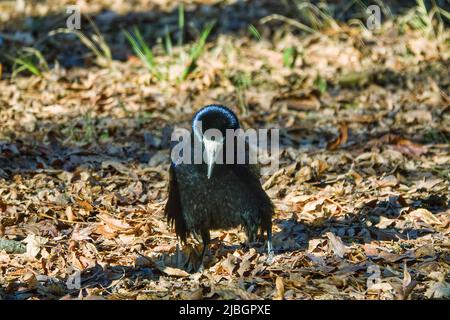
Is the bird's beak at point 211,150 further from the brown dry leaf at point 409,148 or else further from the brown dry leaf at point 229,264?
the brown dry leaf at point 409,148

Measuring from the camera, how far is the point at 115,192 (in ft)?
22.6

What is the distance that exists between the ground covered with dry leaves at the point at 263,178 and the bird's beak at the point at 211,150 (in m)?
0.69

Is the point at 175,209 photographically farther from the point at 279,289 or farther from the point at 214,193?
the point at 279,289

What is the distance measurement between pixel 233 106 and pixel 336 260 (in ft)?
12.4

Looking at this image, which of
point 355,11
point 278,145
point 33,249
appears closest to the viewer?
point 33,249

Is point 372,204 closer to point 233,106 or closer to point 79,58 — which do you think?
point 233,106

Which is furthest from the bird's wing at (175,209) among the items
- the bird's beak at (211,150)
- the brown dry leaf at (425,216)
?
the brown dry leaf at (425,216)

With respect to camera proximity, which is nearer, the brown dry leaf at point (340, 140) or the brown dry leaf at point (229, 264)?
the brown dry leaf at point (229, 264)

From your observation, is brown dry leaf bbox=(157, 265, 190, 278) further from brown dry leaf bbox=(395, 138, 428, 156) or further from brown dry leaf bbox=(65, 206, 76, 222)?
brown dry leaf bbox=(395, 138, 428, 156)

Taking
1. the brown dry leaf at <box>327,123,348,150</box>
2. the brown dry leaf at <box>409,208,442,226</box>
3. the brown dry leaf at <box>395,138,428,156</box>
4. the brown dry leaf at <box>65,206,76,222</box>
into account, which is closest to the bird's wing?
the brown dry leaf at <box>65,206,76,222</box>

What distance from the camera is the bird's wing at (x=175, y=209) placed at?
5.58 metres

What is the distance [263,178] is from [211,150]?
1.95 metres

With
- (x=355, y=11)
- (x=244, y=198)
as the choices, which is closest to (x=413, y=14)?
(x=355, y=11)

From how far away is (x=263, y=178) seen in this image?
720 cm
